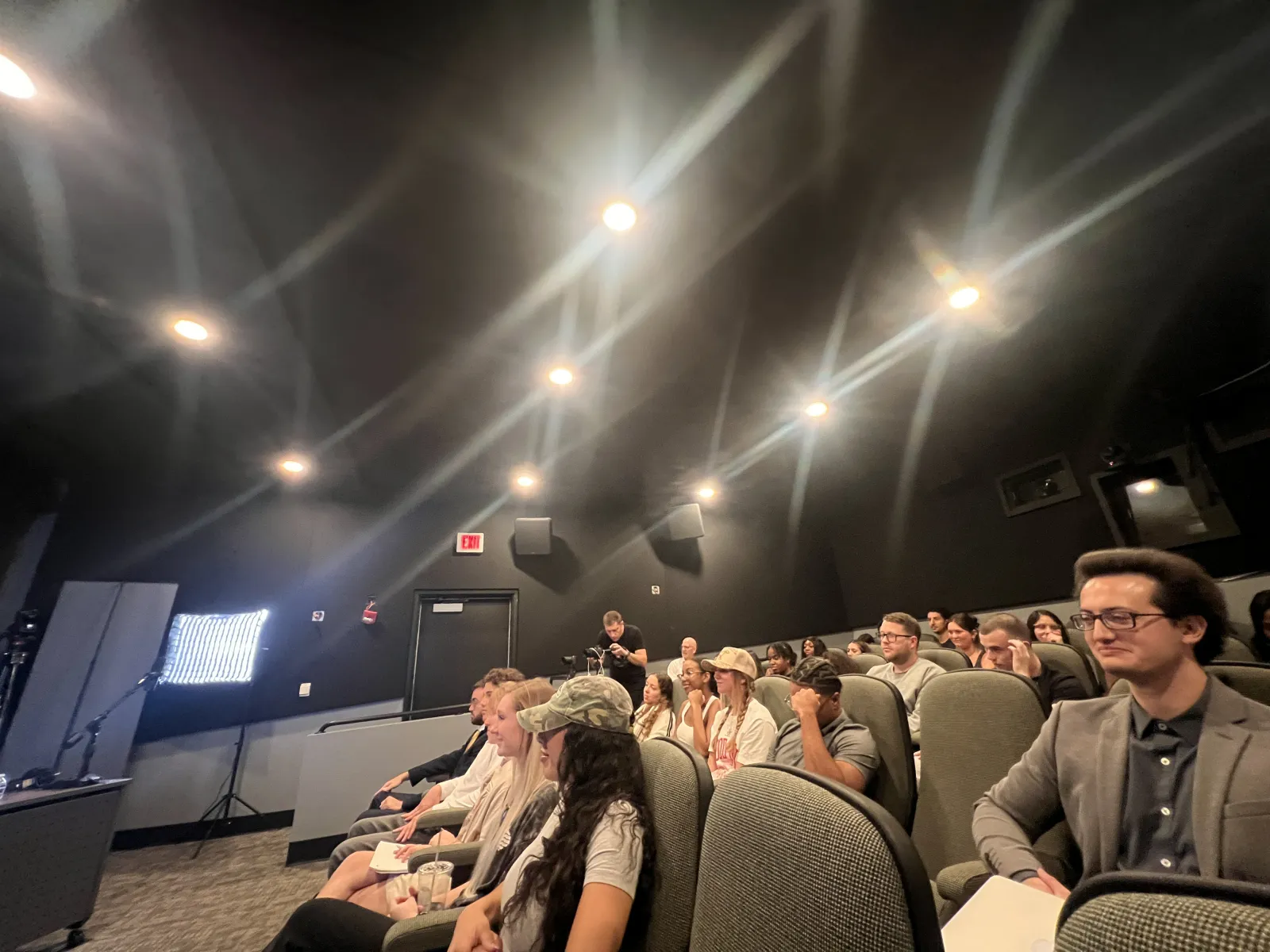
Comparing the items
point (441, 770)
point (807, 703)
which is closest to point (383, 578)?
point (441, 770)

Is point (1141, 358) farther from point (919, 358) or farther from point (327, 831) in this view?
point (327, 831)

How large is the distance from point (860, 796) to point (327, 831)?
4.89m

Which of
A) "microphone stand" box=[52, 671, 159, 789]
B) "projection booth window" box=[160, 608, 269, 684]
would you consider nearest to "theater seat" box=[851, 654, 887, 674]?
"projection booth window" box=[160, 608, 269, 684]

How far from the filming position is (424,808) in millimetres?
2812

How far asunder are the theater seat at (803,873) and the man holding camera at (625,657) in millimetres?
3850

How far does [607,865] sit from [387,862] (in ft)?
4.15

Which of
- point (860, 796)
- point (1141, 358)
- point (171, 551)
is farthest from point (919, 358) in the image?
point (171, 551)

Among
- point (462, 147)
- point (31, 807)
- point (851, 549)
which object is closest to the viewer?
point (462, 147)

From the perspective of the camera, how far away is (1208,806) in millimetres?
Answer: 972

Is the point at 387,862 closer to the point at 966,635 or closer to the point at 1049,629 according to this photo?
the point at 1049,629

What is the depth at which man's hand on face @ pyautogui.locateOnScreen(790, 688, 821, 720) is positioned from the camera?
188 centimetres

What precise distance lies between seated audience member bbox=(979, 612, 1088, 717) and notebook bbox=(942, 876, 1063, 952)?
5.20 feet

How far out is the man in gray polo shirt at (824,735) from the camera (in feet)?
5.65

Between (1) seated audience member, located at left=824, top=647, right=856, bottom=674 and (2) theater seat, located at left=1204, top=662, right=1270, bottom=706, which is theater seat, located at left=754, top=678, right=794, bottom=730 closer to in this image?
(1) seated audience member, located at left=824, top=647, right=856, bottom=674
